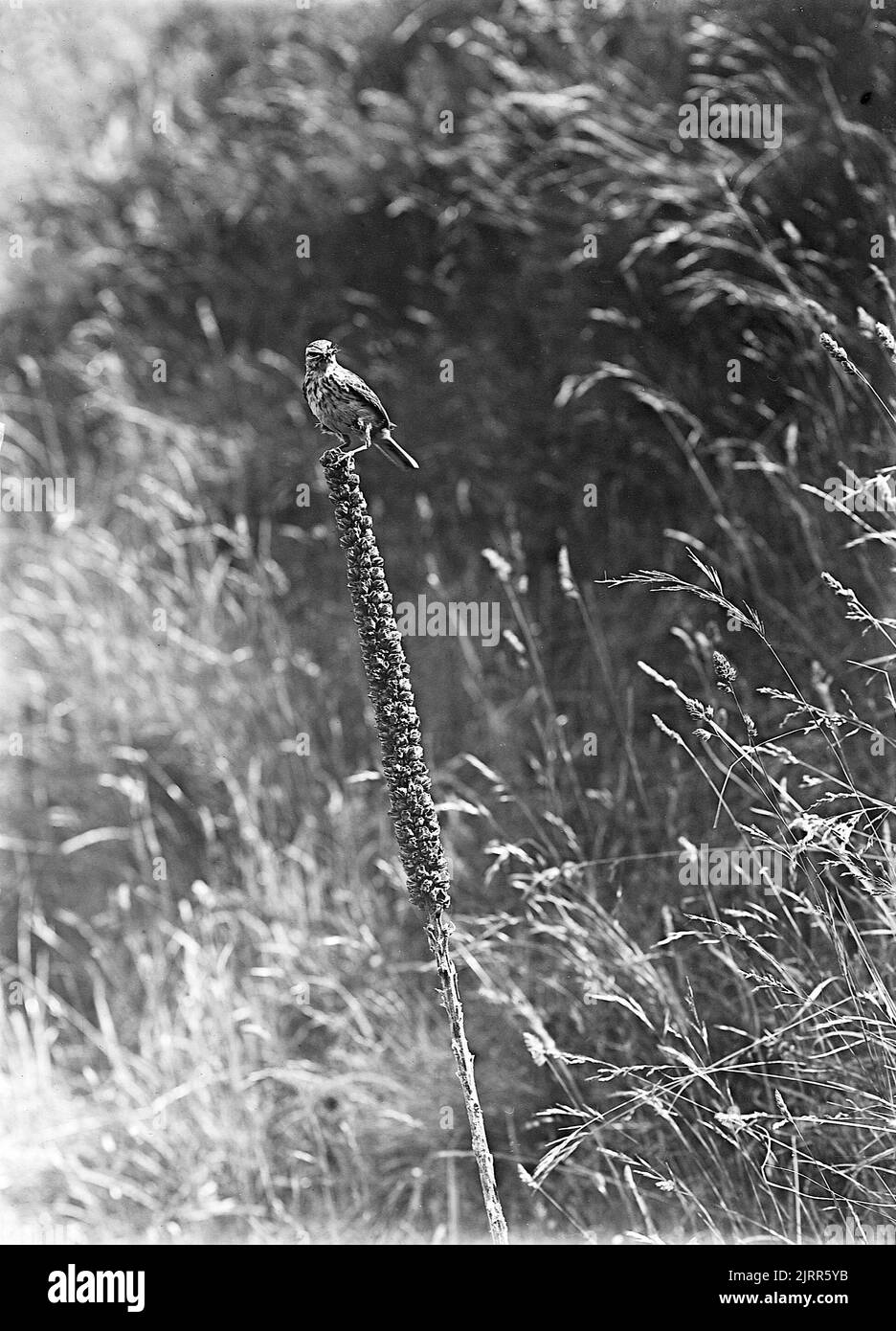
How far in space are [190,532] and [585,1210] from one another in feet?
5.09

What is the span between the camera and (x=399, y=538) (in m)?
2.45

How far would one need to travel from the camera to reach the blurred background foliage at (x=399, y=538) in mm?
2100

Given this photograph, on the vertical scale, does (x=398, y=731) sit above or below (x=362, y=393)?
below

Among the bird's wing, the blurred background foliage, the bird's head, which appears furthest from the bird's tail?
the blurred background foliage

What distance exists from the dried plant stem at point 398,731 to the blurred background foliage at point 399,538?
30 centimetres

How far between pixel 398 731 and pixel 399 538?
0.97m

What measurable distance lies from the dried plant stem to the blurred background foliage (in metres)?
0.30

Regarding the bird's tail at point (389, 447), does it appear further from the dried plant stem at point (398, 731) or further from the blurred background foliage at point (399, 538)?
the blurred background foliage at point (399, 538)

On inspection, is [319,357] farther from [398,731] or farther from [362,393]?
[398,731]

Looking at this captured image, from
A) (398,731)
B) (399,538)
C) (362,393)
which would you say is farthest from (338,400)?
(399,538)

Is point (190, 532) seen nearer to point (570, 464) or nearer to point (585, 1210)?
point (570, 464)

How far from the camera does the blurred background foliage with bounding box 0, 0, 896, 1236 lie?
2100 mm

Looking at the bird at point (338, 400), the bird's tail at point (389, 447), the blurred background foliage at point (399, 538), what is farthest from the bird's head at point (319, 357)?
the blurred background foliage at point (399, 538)

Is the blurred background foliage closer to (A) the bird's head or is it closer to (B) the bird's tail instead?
(B) the bird's tail
